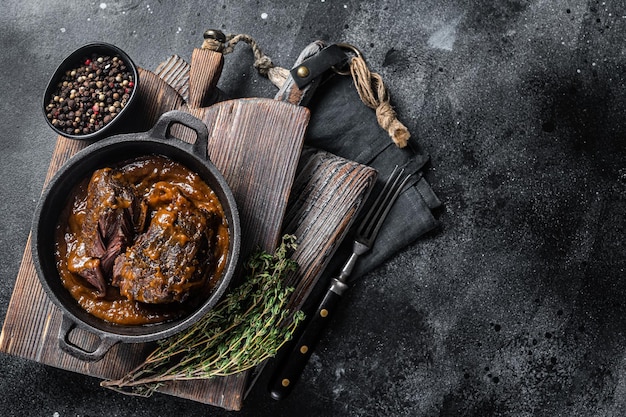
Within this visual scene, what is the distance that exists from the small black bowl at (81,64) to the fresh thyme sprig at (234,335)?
0.56 meters

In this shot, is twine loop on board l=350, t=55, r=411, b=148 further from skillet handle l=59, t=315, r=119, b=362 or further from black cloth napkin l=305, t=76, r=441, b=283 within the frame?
skillet handle l=59, t=315, r=119, b=362

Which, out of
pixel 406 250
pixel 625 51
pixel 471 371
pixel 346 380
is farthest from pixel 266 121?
pixel 625 51

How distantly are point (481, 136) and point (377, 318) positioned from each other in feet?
2.37

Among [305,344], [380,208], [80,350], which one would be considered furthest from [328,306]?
[80,350]

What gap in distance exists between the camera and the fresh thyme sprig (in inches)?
68.6

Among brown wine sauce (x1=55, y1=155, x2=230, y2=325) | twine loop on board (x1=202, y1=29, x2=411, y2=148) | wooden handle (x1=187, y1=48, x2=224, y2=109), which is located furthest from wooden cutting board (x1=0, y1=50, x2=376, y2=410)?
twine loop on board (x1=202, y1=29, x2=411, y2=148)

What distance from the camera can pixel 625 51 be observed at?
227 centimetres

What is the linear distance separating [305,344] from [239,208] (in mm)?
564

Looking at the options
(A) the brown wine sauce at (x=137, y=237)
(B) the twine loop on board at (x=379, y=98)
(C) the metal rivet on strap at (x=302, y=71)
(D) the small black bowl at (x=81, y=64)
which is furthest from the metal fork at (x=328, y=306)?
(D) the small black bowl at (x=81, y=64)

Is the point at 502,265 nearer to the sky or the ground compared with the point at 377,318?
nearer to the sky

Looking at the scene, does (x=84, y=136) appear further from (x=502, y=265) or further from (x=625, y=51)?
(x=625, y=51)

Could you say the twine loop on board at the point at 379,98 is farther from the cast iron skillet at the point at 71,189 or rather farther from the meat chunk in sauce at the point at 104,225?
the meat chunk in sauce at the point at 104,225

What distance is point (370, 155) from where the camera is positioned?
7.28ft

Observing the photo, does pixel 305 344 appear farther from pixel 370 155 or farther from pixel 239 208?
pixel 370 155
